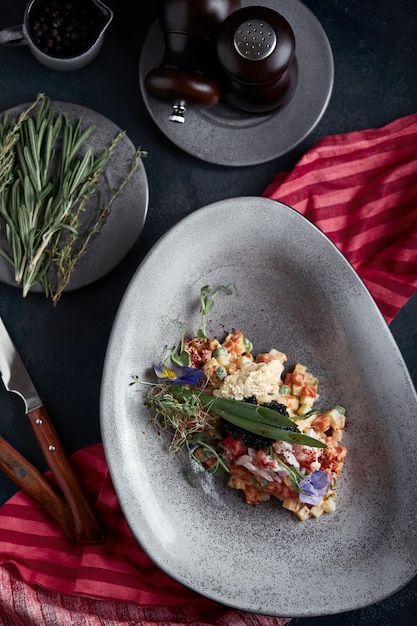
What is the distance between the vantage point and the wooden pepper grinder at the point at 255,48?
4.37ft

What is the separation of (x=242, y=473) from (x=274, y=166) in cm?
64

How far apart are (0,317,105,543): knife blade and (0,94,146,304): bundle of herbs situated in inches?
5.7

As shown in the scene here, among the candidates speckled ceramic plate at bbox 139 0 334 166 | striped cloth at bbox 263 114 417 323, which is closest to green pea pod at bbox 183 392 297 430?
striped cloth at bbox 263 114 417 323

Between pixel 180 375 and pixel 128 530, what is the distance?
0.34 m

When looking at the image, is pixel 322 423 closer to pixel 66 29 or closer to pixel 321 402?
pixel 321 402

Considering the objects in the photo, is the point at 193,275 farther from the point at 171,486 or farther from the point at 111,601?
the point at 111,601

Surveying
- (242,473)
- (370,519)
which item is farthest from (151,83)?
(370,519)

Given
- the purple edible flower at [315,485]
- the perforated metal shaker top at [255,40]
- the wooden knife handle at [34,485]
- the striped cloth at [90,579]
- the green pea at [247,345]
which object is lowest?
the striped cloth at [90,579]

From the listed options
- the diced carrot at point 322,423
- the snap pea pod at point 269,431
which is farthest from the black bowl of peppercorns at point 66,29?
the diced carrot at point 322,423

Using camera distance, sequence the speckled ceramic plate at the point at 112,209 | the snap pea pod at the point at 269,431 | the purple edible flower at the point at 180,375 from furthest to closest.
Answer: the speckled ceramic plate at the point at 112,209 < the purple edible flower at the point at 180,375 < the snap pea pod at the point at 269,431

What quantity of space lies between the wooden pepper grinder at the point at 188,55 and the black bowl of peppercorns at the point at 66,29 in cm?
13

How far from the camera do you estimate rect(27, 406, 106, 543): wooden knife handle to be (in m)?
1.43

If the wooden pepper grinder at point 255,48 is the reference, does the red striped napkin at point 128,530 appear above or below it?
below

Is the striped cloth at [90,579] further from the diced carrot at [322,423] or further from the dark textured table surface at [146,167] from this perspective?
the diced carrot at [322,423]
